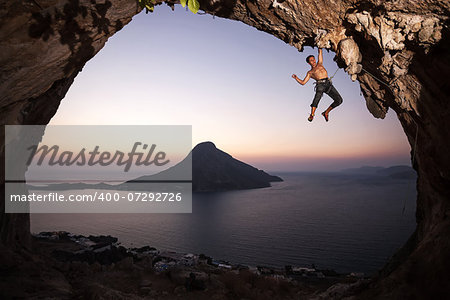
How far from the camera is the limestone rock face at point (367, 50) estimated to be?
6.55m

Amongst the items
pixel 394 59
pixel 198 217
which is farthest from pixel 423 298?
pixel 198 217

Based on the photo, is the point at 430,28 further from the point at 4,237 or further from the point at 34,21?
the point at 4,237

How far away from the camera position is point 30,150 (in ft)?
50.9

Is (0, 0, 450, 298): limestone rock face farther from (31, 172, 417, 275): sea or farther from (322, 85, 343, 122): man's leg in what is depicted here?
(31, 172, 417, 275): sea

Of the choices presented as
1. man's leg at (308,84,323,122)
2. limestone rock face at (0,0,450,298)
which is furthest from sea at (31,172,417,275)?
man's leg at (308,84,323,122)

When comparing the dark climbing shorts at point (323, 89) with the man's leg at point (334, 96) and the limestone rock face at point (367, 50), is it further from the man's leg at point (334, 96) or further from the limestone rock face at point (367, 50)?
the limestone rock face at point (367, 50)

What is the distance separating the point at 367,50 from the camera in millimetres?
8555

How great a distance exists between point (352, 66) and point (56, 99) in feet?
54.0

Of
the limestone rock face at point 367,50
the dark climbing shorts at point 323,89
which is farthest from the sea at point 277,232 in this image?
the dark climbing shorts at point 323,89

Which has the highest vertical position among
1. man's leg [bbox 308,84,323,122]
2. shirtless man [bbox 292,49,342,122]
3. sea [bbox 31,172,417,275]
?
shirtless man [bbox 292,49,342,122]

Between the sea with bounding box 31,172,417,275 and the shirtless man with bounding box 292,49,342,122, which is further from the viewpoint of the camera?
the sea with bounding box 31,172,417,275

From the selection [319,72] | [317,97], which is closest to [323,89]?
[317,97]

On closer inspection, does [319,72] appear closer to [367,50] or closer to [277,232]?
[367,50]

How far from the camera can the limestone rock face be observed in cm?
655
